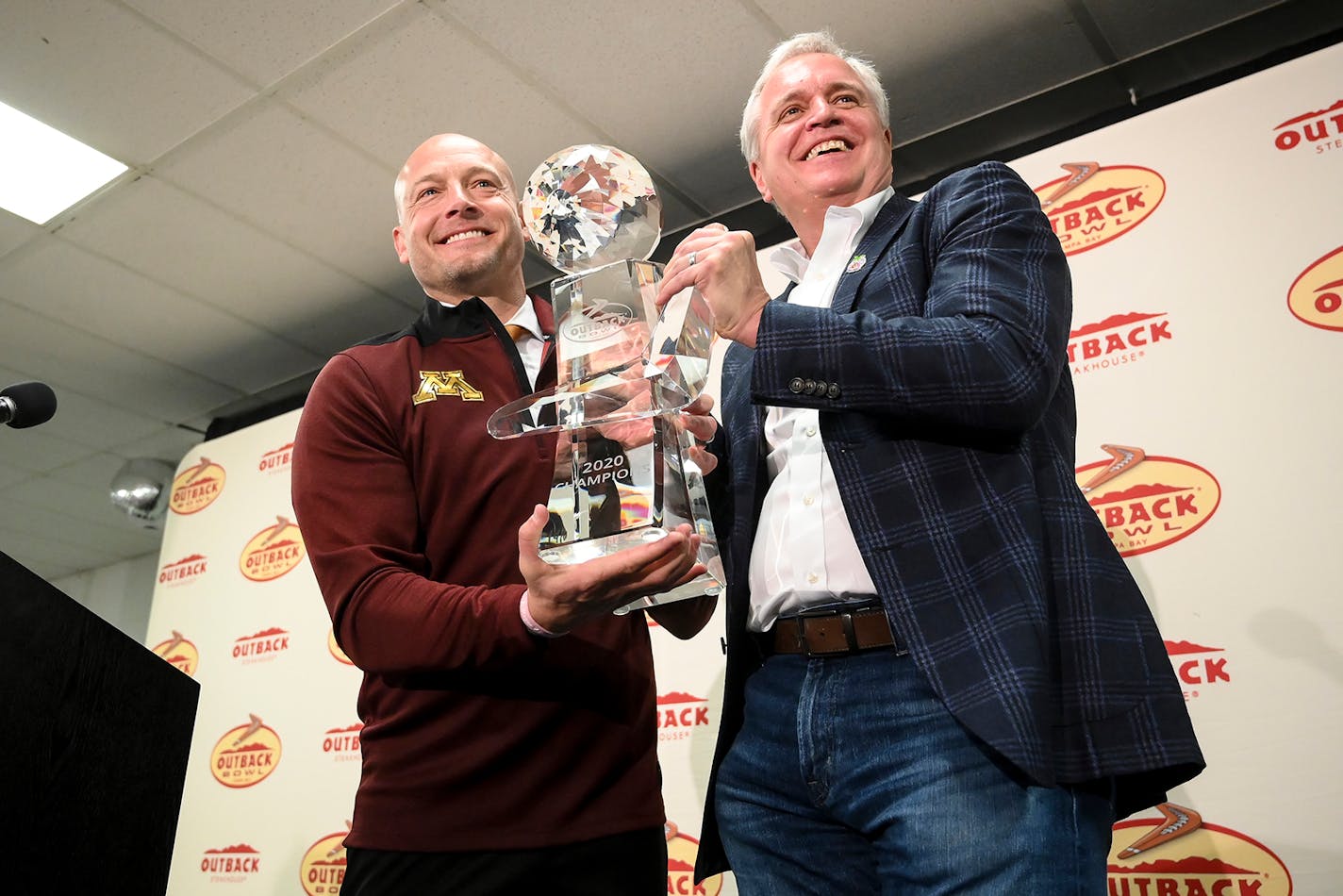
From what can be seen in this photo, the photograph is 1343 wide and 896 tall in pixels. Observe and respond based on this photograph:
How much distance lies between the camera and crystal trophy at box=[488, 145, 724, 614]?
3.00ft

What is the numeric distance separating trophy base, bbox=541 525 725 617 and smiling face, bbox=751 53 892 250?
545 mm

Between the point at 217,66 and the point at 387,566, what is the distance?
2.05 m

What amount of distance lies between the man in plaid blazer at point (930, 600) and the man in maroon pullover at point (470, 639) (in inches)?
5.5

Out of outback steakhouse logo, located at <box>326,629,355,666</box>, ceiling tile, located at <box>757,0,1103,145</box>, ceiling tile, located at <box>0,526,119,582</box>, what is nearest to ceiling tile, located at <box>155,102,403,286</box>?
ceiling tile, located at <box>757,0,1103,145</box>

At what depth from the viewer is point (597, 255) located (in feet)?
3.39

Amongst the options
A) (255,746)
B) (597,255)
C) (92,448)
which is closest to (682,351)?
(597,255)

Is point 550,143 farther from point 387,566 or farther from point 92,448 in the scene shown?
point 92,448

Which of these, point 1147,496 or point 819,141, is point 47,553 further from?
point 819,141

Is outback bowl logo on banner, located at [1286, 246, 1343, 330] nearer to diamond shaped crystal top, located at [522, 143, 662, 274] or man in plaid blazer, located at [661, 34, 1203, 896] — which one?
man in plaid blazer, located at [661, 34, 1203, 896]

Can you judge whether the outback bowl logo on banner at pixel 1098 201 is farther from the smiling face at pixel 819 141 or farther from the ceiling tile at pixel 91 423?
the ceiling tile at pixel 91 423

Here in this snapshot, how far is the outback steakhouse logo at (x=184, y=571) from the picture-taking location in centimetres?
413

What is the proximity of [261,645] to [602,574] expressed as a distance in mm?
3265

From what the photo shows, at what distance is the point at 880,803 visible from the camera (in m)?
0.90

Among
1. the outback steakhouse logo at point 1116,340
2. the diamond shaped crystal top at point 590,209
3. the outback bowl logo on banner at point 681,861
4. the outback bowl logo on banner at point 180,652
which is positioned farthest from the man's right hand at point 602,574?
the outback bowl logo on banner at point 180,652
